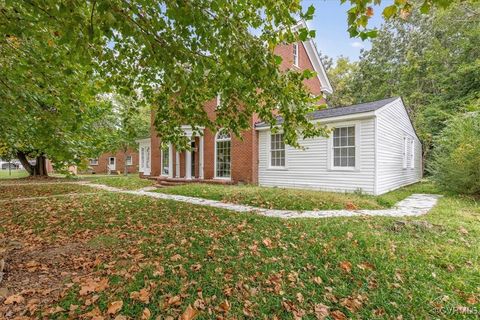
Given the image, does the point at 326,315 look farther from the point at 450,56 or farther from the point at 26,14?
the point at 450,56

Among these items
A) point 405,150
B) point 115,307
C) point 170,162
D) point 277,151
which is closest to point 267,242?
point 115,307

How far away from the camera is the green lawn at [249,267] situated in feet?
9.37

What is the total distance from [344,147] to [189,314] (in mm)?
9077

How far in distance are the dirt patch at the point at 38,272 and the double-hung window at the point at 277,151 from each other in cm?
910

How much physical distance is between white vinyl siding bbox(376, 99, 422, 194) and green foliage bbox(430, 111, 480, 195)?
5.39 ft

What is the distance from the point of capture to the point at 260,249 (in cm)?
417

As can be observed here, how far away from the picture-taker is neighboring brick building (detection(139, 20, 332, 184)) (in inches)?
500

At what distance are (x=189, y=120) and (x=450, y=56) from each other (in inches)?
944

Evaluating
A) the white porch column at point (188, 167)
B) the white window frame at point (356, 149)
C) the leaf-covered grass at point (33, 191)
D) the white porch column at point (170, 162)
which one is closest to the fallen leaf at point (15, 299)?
the white window frame at point (356, 149)

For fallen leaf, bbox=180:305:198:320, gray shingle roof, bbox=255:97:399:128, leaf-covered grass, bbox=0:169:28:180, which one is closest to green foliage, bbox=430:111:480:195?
gray shingle roof, bbox=255:97:399:128

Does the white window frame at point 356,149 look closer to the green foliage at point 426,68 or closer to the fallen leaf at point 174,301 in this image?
the fallen leaf at point 174,301

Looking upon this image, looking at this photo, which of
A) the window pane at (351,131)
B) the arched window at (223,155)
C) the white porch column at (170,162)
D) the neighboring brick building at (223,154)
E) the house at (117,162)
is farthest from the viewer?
the house at (117,162)

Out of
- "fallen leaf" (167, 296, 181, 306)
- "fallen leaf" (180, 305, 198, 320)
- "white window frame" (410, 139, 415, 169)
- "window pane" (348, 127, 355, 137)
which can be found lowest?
"fallen leaf" (180, 305, 198, 320)

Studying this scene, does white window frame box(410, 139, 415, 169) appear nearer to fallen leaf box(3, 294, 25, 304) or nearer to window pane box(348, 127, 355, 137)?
window pane box(348, 127, 355, 137)
